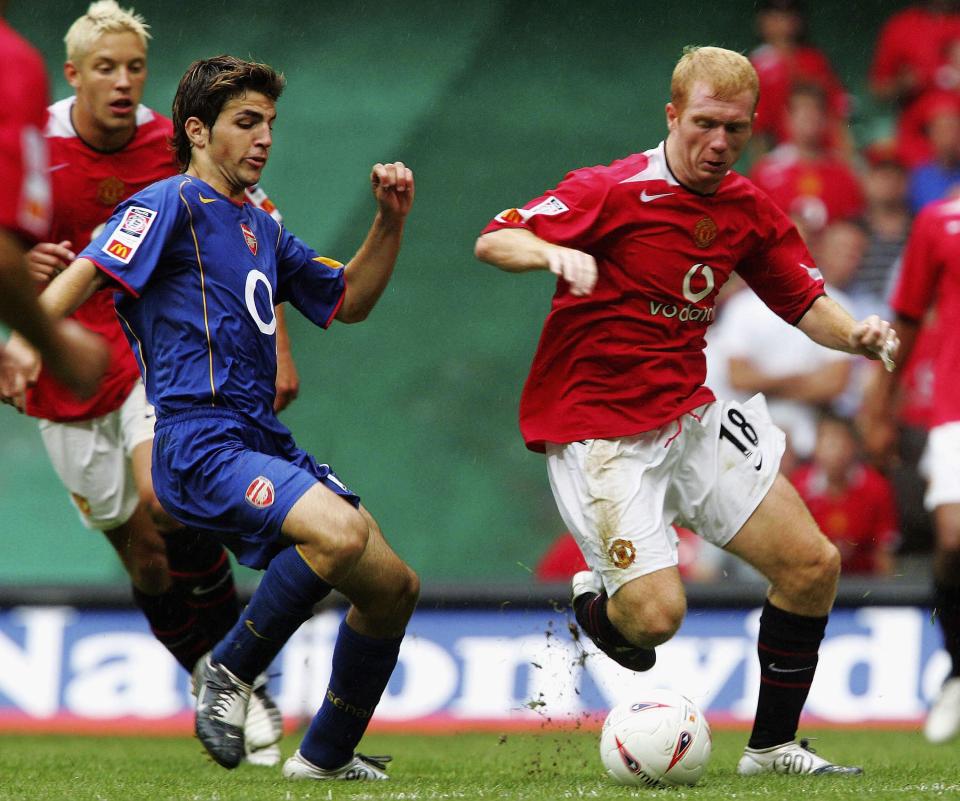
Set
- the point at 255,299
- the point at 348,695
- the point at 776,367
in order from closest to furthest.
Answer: the point at 255,299
the point at 348,695
the point at 776,367

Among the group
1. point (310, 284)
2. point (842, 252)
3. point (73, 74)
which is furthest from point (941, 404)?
point (842, 252)

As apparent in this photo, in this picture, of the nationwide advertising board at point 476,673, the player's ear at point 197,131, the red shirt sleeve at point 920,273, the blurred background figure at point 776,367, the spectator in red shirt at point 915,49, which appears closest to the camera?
the player's ear at point 197,131

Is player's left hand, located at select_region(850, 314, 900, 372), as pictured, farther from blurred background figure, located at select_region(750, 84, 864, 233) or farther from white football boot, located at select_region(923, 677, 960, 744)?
blurred background figure, located at select_region(750, 84, 864, 233)

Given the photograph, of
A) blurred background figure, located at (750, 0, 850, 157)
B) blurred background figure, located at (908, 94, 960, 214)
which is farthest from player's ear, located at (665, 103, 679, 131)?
blurred background figure, located at (908, 94, 960, 214)

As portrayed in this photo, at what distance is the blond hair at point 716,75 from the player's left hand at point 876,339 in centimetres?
79

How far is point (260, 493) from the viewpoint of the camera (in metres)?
4.70

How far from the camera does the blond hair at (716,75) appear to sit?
16.9 ft

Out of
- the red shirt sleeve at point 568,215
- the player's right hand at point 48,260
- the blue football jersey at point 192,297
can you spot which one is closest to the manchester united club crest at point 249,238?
the blue football jersey at point 192,297

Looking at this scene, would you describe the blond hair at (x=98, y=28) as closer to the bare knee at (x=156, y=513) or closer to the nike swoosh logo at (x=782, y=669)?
the bare knee at (x=156, y=513)

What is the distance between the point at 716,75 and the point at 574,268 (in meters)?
1.00

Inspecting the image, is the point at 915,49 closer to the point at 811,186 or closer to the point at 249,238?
the point at 811,186

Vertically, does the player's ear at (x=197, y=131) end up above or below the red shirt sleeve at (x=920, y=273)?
above

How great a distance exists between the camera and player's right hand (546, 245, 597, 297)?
14.8 ft

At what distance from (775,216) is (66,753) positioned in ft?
12.3
